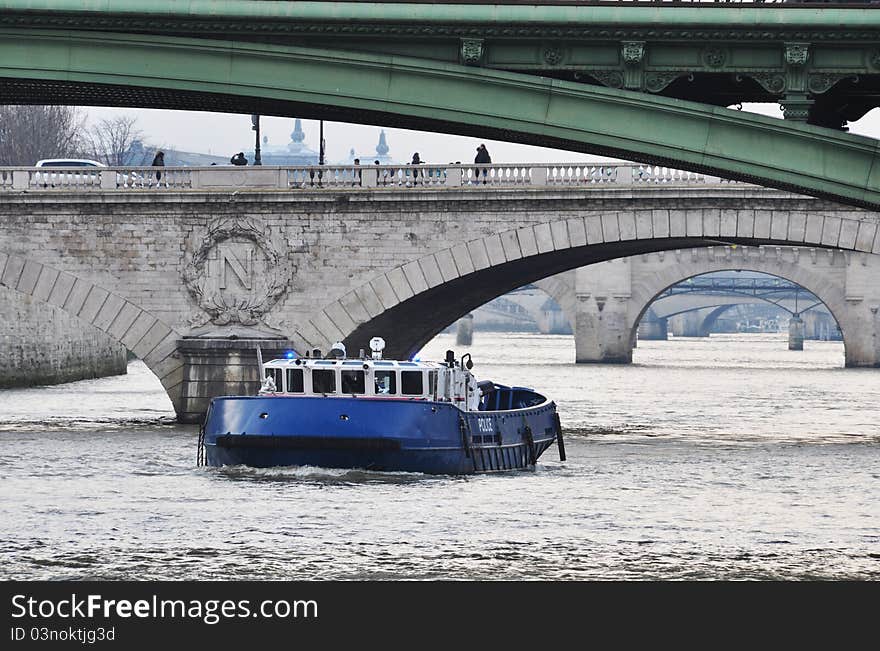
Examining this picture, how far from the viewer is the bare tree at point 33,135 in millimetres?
84306

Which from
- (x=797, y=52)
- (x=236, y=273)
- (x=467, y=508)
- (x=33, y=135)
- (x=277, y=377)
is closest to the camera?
(x=797, y=52)

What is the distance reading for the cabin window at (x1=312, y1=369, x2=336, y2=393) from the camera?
34419 mm

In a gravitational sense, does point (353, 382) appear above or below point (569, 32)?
below

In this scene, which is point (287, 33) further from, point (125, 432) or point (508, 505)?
point (125, 432)

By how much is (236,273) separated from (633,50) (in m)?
31.2

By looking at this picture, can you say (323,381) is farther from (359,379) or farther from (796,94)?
(796,94)

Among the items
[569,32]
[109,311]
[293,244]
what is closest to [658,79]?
[569,32]

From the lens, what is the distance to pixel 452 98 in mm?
13422

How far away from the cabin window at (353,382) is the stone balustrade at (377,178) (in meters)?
10.3

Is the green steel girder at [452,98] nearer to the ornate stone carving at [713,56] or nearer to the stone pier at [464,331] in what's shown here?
A: the ornate stone carving at [713,56]

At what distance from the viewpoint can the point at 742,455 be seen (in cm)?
3812

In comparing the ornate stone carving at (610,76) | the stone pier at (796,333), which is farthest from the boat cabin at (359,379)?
the stone pier at (796,333)

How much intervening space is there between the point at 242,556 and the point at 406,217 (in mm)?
21774
